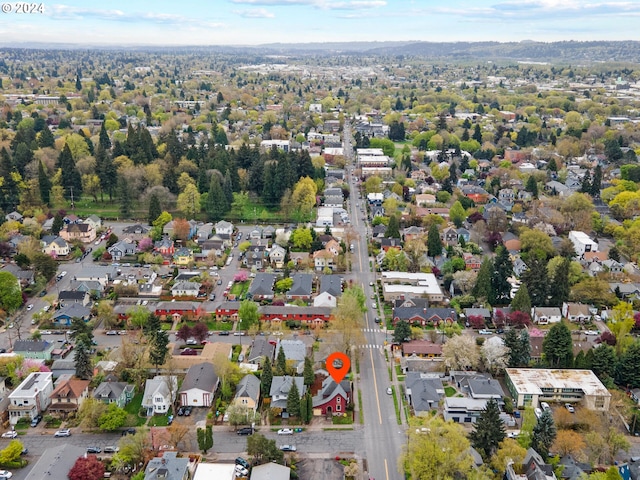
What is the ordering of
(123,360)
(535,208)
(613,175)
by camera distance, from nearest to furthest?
(123,360) < (535,208) < (613,175)

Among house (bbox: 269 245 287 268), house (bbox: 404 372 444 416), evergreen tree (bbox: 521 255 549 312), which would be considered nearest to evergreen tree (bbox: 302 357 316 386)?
house (bbox: 404 372 444 416)

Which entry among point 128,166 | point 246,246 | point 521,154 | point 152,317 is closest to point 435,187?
point 521,154

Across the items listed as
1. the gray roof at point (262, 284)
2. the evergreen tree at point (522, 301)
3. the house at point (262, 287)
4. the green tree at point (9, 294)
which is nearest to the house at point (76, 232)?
the green tree at point (9, 294)

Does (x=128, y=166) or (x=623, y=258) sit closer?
(x=623, y=258)

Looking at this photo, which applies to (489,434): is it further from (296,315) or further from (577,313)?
(577,313)

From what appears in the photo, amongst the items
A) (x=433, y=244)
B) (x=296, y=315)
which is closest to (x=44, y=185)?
(x=296, y=315)

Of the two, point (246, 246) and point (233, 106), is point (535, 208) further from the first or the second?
point (233, 106)
